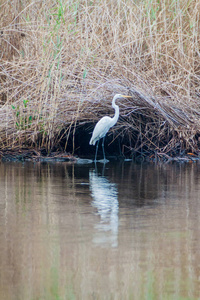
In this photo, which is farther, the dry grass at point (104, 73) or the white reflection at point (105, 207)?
the dry grass at point (104, 73)

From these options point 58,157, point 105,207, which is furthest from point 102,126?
point 105,207

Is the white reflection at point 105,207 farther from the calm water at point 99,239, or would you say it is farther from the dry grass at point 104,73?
the dry grass at point 104,73

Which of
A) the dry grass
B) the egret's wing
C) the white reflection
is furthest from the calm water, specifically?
the dry grass

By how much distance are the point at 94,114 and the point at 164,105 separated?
1208 mm

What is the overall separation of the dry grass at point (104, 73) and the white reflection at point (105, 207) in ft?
7.24

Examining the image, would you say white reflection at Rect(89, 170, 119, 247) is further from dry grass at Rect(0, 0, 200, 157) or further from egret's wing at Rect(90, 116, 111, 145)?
dry grass at Rect(0, 0, 200, 157)

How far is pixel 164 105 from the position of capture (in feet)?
29.1

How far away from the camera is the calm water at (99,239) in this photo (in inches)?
102

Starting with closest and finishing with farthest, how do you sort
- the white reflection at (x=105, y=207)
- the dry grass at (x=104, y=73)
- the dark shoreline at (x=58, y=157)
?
1. the white reflection at (x=105, y=207)
2. the dark shoreline at (x=58, y=157)
3. the dry grass at (x=104, y=73)

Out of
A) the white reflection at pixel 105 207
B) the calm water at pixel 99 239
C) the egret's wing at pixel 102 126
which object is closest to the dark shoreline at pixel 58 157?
the egret's wing at pixel 102 126

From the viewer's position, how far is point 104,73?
8.91 meters

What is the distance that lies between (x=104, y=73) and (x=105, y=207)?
465cm

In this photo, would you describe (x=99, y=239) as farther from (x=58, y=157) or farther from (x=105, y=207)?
(x=58, y=157)

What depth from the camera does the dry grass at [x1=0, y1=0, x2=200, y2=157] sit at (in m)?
8.65
